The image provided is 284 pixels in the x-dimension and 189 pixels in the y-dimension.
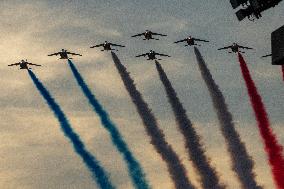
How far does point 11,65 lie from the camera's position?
355 feet

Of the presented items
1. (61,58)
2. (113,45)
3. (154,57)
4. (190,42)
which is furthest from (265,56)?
(61,58)

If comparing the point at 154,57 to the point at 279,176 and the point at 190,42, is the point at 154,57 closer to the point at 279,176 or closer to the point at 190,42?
the point at 190,42

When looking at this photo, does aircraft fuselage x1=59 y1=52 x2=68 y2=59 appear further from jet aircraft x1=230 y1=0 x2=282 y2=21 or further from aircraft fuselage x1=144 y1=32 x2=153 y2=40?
jet aircraft x1=230 y1=0 x2=282 y2=21

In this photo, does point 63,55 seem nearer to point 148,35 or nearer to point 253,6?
point 148,35

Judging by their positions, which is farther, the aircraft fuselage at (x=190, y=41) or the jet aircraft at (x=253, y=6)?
the aircraft fuselage at (x=190, y=41)

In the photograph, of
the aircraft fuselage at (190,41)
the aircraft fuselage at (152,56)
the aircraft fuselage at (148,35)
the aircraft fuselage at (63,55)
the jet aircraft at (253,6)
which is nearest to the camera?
the jet aircraft at (253,6)

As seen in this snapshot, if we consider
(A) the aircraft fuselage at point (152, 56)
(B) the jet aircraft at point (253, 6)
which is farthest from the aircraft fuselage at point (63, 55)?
(B) the jet aircraft at point (253, 6)

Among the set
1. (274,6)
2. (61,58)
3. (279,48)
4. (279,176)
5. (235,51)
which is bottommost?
(279,176)

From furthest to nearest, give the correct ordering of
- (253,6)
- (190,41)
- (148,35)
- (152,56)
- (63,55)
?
(190,41)
(152,56)
(148,35)
(63,55)
(253,6)

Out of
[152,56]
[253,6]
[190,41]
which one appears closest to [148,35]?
[152,56]

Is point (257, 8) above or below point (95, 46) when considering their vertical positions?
below

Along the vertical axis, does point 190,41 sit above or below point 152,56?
above

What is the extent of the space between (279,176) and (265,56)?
1016 inches

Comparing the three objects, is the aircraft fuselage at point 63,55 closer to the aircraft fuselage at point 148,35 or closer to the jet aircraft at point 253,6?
the aircraft fuselage at point 148,35
